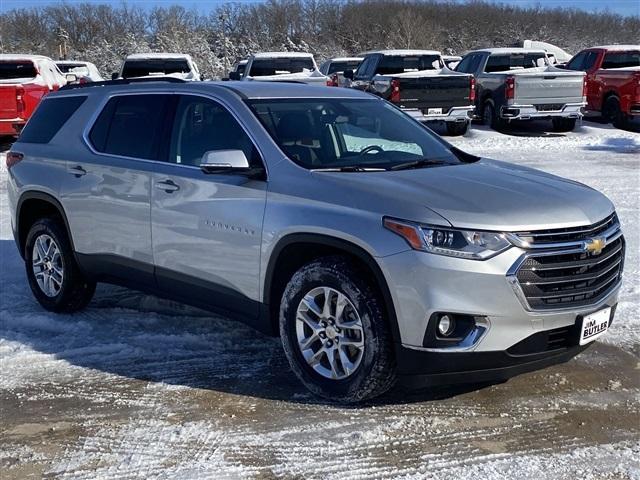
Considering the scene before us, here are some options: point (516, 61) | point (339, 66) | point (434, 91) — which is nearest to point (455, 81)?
point (434, 91)

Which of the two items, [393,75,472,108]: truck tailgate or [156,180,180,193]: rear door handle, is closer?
[156,180,180,193]: rear door handle

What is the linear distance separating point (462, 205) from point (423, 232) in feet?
0.91

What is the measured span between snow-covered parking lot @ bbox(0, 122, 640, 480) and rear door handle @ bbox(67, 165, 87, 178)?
1.09m

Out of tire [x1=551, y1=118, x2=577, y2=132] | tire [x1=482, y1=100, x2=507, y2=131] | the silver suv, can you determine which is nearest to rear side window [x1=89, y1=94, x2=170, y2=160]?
the silver suv

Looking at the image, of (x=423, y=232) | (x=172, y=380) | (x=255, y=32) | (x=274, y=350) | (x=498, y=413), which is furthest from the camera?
(x=255, y=32)

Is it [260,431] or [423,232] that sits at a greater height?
[423,232]

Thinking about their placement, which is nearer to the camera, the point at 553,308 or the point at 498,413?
the point at 553,308

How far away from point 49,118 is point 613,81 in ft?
51.1

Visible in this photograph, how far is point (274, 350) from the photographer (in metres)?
5.14

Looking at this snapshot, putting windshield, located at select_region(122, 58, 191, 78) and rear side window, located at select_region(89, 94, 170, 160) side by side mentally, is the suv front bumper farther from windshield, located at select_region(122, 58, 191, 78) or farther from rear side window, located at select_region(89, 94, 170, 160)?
windshield, located at select_region(122, 58, 191, 78)

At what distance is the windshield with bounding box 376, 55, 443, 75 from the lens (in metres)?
18.0

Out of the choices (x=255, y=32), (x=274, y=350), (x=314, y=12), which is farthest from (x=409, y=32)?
(x=274, y=350)

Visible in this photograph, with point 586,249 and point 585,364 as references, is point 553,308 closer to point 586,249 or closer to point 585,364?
point 586,249

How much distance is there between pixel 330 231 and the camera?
4047mm
